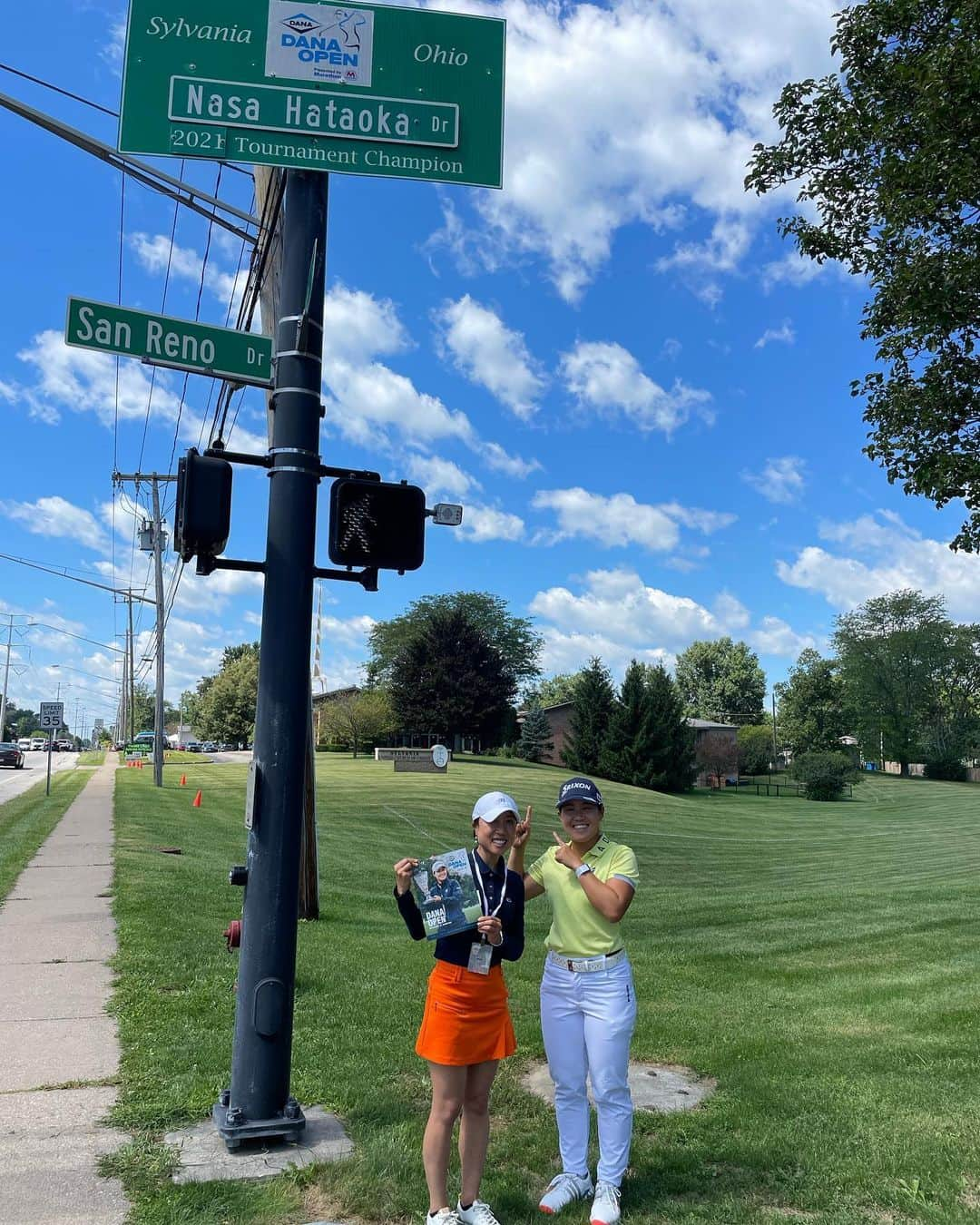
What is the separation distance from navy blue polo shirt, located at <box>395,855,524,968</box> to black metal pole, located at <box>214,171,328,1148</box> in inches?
36.7

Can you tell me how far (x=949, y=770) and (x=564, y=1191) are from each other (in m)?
90.5

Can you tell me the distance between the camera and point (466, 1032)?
3.76 meters

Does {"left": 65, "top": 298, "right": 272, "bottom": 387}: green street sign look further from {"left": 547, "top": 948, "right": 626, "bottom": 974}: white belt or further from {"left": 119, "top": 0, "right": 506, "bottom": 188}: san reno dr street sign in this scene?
{"left": 547, "top": 948, "right": 626, "bottom": 974}: white belt

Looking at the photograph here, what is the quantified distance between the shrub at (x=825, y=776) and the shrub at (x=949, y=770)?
85.4 ft

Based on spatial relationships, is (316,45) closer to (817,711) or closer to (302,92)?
(302,92)

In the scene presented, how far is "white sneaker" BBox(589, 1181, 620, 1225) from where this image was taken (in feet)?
12.8

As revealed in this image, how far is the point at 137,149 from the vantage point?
520cm

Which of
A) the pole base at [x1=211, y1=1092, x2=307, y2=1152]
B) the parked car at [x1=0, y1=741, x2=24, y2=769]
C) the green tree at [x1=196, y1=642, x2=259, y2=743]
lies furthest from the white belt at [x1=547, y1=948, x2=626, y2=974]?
the green tree at [x1=196, y1=642, x2=259, y2=743]

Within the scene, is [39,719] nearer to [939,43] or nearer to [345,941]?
[345,941]

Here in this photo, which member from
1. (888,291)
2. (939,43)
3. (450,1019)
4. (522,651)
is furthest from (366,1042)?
(522,651)

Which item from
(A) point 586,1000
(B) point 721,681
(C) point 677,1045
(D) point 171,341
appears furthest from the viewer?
(B) point 721,681

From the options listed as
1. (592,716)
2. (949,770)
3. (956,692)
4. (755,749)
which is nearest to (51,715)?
(592,716)

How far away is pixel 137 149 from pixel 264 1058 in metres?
4.65

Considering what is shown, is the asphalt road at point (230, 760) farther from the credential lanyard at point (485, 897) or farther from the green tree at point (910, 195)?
the credential lanyard at point (485, 897)
